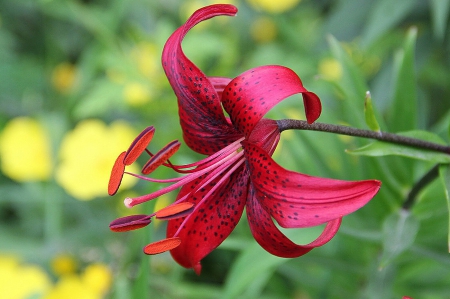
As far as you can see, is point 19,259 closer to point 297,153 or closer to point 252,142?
point 297,153

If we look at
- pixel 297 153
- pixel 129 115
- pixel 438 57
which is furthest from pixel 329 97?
pixel 129 115

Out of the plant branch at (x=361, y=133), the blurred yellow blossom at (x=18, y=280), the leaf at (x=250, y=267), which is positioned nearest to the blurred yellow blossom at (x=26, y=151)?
the blurred yellow blossom at (x=18, y=280)

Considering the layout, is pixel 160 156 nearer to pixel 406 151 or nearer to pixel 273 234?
pixel 273 234

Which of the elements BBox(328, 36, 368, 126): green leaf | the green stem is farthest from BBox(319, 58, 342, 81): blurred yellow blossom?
the green stem

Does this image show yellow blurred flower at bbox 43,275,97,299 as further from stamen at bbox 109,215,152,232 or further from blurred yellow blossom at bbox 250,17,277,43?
blurred yellow blossom at bbox 250,17,277,43

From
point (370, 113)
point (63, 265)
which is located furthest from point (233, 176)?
point (63, 265)

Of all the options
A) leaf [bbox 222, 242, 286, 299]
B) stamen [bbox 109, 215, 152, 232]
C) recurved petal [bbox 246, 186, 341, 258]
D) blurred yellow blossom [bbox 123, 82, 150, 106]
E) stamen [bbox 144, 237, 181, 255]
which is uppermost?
blurred yellow blossom [bbox 123, 82, 150, 106]
